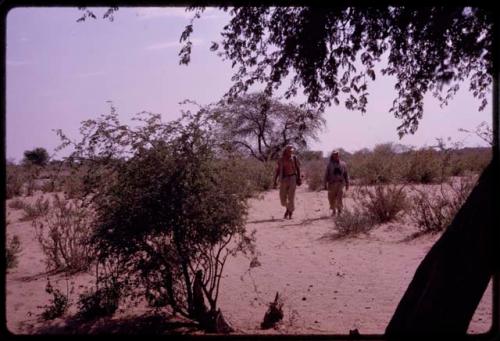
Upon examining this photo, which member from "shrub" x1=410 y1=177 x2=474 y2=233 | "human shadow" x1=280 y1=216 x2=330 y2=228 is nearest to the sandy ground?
"shrub" x1=410 y1=177 x2=474 y2=233

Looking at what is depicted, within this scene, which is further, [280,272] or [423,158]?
[423,158]

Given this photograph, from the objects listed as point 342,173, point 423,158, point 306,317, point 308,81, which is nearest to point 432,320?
point 306,317

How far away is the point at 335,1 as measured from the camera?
5.79 meters

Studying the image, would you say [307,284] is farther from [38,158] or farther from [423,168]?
[423,168]

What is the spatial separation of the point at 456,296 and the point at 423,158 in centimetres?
2034

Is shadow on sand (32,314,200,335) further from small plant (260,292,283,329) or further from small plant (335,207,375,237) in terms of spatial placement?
small plant (335,207,375,237)

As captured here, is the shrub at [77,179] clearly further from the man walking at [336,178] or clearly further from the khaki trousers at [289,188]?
the man walking at [336,178]

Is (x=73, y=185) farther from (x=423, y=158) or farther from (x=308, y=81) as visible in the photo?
(x=423, y=158)

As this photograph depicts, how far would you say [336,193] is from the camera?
48.5ft

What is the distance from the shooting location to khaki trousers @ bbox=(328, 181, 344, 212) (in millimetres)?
14509

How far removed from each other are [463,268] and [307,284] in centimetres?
381

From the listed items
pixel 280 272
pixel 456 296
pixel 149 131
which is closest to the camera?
pixel 456 296

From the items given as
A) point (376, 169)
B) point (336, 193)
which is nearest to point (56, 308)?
point (336, 193)

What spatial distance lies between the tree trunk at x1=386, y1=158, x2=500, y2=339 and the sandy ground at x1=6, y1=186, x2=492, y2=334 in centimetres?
149
